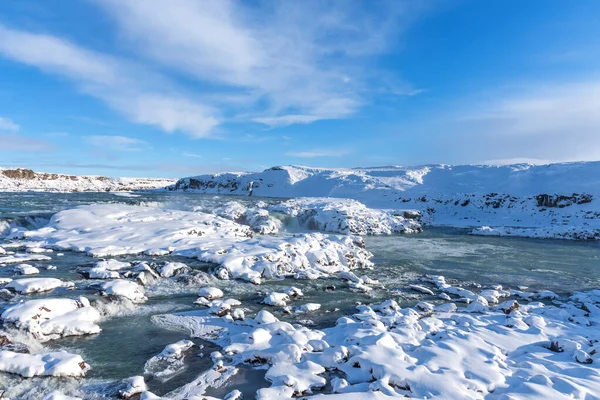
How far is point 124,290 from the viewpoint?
916cm

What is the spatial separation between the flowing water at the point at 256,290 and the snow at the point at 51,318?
0.25 metres

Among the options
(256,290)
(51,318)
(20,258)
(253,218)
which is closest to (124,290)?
(51,318)

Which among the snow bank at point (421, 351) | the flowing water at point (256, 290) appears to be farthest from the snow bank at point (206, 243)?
the snow bank at point (421, 351)

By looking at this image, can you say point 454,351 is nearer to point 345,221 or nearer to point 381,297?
point 381,297

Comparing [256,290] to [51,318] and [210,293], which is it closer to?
[210,293]

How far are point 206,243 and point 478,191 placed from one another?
4574 centimetres

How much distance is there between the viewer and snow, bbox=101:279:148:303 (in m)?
8.99

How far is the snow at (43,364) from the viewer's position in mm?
5406

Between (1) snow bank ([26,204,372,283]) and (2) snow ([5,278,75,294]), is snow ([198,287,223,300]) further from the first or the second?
(2) snow ([5,278,75,294])

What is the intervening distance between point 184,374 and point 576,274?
53.0ft

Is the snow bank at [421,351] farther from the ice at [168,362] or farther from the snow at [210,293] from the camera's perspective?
the snow at [210,293]

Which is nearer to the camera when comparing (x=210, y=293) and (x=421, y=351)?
(x=421, y=351)

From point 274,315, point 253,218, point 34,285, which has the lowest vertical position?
point 274,315

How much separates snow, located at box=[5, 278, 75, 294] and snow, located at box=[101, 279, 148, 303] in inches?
44.6
